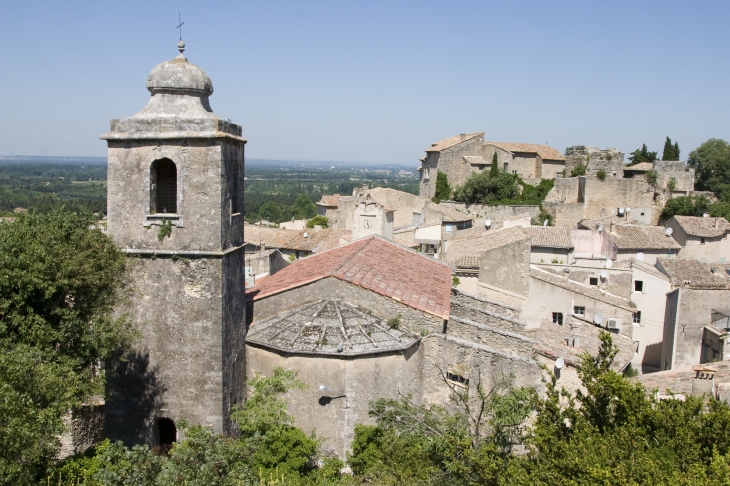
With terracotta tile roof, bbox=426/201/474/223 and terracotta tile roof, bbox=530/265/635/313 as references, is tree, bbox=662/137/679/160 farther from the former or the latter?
terracotta tile roof, bbox=530/265/635/313

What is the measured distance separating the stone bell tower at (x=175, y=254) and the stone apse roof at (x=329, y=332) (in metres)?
1.39

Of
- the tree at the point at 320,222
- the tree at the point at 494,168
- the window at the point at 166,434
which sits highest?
the tree at the point at 494,168

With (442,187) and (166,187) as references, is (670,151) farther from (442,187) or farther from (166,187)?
(166,187)

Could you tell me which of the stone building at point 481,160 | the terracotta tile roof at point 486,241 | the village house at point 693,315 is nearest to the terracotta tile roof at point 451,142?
the stone building at point 481,160

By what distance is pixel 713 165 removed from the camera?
5569cm

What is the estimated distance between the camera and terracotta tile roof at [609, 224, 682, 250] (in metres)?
36.7

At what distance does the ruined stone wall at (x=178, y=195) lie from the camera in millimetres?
13281

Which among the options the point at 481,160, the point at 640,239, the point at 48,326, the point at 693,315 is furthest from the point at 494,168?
the point at 48,326

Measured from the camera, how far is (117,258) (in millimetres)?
12703

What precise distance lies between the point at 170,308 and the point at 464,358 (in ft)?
23.2

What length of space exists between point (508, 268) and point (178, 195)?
1573cm

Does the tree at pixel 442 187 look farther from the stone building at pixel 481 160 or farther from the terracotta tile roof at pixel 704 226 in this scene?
the terracotta tile roof at pixel 704 226

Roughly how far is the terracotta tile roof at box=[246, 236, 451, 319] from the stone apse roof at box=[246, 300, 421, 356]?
0.74m

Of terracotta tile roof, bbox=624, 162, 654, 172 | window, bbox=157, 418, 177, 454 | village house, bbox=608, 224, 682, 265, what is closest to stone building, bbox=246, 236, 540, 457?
window, bbox=157, 418, 177, 454
